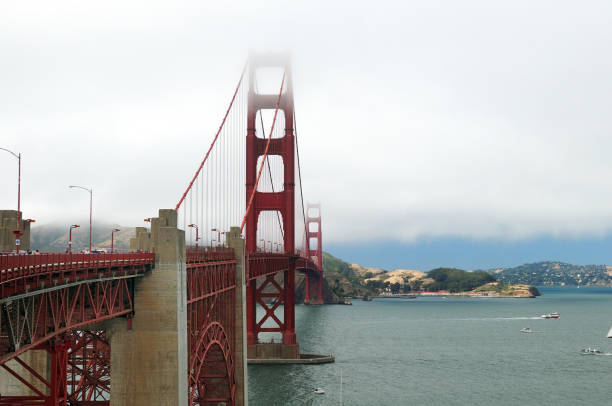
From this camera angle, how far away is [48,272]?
1927 cm

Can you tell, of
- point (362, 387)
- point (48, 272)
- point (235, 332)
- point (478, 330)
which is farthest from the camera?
point (478, 330)

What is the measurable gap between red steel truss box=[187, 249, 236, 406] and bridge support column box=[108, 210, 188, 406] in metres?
3.22

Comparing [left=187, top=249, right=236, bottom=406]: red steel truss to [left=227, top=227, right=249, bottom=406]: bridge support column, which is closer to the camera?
[left=187, top=249, right=236, bottom=406]: red steel truss

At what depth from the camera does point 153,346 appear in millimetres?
29875

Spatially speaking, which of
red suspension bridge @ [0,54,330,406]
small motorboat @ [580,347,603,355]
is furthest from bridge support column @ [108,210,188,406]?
small motorboat @ [580,347,603,355]

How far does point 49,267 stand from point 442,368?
67.8m

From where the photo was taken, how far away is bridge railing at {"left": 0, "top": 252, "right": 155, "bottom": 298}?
17.3 metres

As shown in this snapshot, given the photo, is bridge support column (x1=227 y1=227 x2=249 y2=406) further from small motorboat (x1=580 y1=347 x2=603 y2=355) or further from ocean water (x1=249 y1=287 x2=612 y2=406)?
small motorboat (x1=580 y1=347 x2=603 y2=355)

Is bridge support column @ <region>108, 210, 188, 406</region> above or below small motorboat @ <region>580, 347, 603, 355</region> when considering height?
above

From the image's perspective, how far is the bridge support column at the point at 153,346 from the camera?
96.8 feet

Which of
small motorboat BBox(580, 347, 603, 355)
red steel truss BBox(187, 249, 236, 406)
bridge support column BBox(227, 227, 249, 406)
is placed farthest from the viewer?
small motorboat BBox(580, 347, 603, 355)

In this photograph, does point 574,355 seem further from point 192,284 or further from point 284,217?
point 192,284

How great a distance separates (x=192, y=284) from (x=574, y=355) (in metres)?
75.9

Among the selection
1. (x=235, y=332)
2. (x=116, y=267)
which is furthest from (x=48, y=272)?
(x=235, y=332)
